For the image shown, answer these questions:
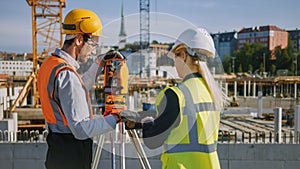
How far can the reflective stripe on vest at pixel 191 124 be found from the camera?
6.50ft

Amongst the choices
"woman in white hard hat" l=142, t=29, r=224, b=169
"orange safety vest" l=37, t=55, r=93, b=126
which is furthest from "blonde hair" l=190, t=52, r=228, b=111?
"orange safety vest" l=37, t=55, r=93, b=126

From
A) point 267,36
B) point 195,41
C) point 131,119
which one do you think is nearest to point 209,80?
point 195,41

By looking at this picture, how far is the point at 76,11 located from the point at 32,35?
25024mm

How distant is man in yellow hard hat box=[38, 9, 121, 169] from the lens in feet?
6.39

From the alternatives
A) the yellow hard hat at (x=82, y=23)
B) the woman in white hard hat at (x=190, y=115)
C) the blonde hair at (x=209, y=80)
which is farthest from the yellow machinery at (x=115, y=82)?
the blonde hair at (x=209, y=80)

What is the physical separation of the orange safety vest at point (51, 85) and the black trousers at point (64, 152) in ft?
0.36

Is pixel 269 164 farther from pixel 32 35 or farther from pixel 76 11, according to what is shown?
pixel 32 35

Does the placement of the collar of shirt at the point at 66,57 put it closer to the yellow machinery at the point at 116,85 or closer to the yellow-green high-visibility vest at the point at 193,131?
the yellow machinery at the point at 116,85

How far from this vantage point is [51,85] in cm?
202

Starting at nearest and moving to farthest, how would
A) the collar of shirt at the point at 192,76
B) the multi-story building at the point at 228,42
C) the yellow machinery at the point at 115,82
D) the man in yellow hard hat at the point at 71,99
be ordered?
the man in yellow hard hat at the point at 71,99, the collar of shirt at the point at 192,76, the yellow machinery at the point at 115,82, the multi-story building at the point at 228,42

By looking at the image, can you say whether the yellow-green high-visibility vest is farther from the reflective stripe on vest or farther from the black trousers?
the black trousers

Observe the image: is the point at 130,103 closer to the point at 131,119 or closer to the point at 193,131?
the point at 131,119

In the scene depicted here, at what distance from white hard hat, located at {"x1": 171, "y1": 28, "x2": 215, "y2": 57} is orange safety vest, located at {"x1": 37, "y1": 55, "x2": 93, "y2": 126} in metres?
0.63

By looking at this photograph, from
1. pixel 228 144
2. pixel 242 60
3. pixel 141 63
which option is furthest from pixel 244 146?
pixel 242 60
